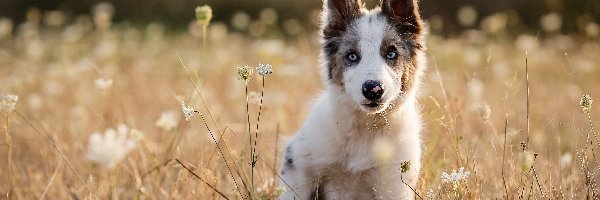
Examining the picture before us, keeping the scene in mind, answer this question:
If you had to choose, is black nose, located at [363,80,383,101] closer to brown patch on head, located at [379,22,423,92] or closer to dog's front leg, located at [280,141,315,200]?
brown patch on head, located at [379,22,423,92]

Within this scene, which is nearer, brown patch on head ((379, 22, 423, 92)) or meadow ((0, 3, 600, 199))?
meadow ((0, 3, 600, 199))

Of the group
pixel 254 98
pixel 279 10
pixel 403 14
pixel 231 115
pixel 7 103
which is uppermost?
pixel 279 10

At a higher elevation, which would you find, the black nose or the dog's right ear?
the dog's right ear

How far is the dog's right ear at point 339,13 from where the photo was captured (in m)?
4.75

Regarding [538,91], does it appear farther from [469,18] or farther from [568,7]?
[568,7]

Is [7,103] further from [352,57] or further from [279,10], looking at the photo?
[279,10]

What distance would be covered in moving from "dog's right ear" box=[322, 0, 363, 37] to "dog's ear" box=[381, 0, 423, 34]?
0.17 meters

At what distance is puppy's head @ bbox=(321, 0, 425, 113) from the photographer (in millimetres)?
4117

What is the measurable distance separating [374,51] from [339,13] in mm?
444

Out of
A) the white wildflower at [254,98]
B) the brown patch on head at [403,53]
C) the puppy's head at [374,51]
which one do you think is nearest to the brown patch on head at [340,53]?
the puppy's head at [374,51]

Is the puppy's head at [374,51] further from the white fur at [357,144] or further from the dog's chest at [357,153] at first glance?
the dog's chest at [357,153]

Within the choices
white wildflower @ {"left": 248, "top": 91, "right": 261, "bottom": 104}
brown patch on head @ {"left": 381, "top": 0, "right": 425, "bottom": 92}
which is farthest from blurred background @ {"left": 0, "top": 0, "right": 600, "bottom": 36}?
white wildflower @ {"left": 248, "top": 91, "right": 261, "bottom": 104}

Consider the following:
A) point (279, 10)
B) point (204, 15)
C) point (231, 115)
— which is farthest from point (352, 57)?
point (279, 10)

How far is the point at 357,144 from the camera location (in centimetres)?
436
